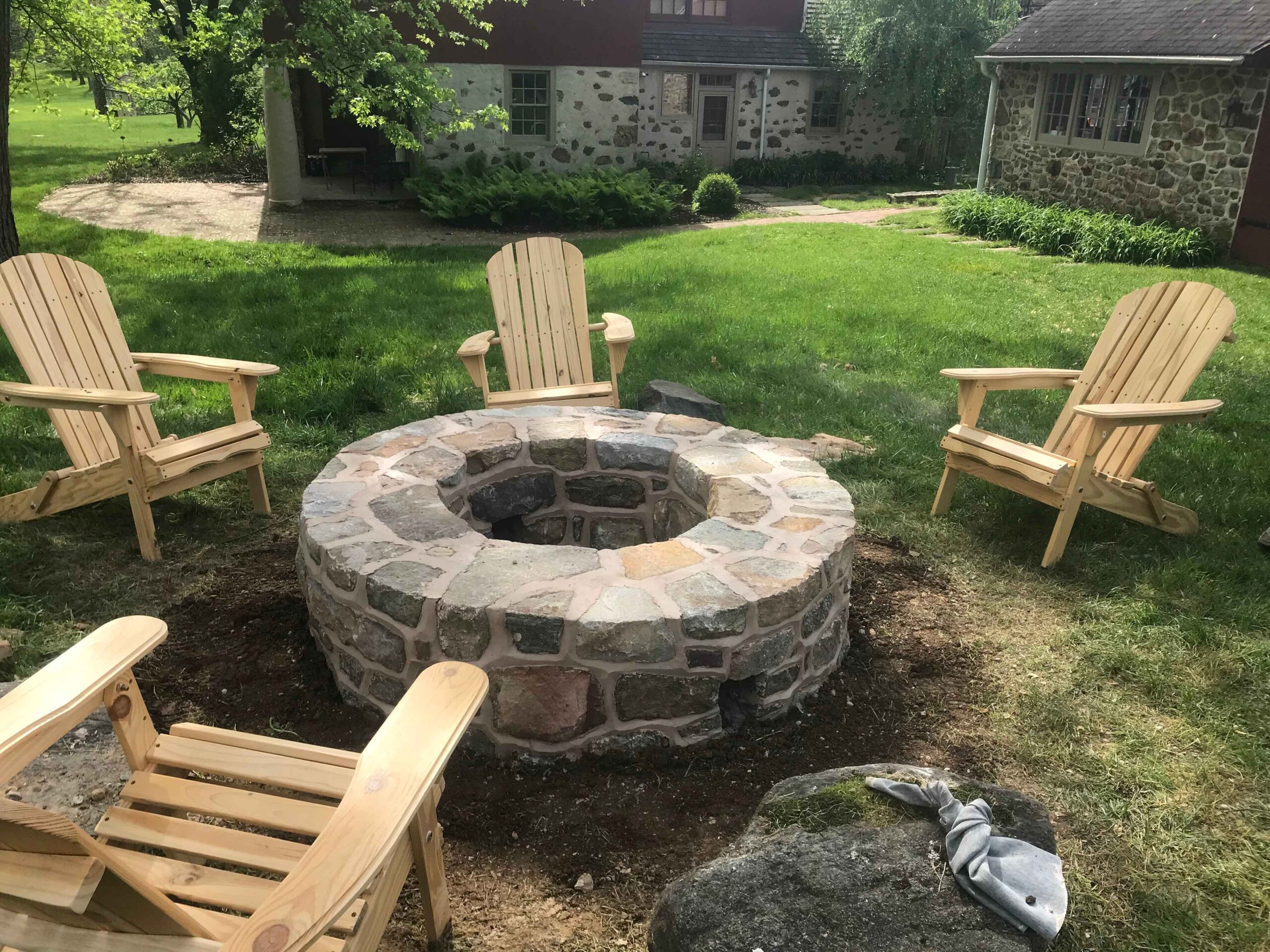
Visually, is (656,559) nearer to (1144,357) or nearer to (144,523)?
(144,523)

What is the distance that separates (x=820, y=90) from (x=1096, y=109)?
22.3 ft

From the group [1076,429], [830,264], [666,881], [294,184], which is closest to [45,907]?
[666,881]

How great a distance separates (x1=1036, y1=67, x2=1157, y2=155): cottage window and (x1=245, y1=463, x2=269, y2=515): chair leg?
1066 centimetres

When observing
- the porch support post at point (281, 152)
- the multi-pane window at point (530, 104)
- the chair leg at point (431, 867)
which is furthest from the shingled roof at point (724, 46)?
the chair leg at point (431, 867)

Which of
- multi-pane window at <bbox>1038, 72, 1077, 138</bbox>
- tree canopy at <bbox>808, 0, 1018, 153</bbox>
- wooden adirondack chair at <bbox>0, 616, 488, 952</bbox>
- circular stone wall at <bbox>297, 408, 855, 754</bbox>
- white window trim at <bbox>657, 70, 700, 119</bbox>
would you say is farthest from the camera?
white window trim at <bbox>657, 70, 700, 119</bbox>

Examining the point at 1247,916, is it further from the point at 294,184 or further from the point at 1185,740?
the point at 294,184

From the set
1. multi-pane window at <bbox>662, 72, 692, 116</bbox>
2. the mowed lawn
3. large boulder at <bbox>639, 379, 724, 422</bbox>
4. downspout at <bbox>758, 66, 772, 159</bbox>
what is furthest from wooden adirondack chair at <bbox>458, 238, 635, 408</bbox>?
downspout at <bbox>758, 66, 772, 159</bbox>

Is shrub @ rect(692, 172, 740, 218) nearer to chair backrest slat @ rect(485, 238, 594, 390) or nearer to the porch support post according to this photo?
the porch support post

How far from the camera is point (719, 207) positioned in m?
12.4

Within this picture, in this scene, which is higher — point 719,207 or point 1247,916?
point 719,207

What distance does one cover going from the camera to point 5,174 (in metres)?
6.06

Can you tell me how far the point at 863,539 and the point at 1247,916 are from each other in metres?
2.01

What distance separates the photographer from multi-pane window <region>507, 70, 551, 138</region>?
12.7 m

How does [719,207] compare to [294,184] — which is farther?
[719,207]
